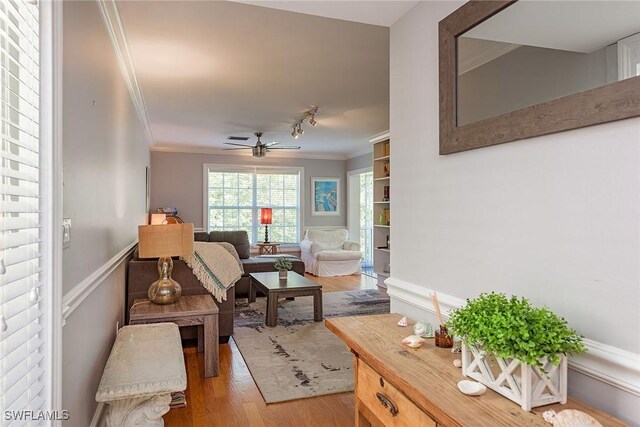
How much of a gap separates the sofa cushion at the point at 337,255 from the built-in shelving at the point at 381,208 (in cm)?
134

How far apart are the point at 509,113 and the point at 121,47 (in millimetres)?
2838

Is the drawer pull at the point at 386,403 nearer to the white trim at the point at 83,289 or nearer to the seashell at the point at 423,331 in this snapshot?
the seashell at the point at 423,331

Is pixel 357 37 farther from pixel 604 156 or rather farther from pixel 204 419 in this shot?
pixel 204 419

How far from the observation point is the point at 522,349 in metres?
0.93

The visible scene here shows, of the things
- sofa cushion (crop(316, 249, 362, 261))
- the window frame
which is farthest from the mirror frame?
the window frame

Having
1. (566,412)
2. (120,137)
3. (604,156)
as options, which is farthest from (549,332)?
(120,137)

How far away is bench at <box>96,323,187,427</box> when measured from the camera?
1.78 m

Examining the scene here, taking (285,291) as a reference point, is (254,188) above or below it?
above

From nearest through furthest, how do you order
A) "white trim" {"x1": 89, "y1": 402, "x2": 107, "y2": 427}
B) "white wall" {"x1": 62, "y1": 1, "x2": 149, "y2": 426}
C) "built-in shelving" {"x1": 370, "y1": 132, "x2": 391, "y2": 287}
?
"white wall" {"x1": 62, "y1": 1, "x2": 149, "y2": 426}, "white trim" {"x1": 89, "y1": 402, "x2": 107, "y2": 427}, "built-in shelving" {"x1": 370, "y1": 132, "x2": 391, "y2": 287}

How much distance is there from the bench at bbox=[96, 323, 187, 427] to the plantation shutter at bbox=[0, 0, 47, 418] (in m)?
0.64

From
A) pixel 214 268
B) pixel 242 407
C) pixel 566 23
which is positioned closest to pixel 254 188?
pixel 214 268

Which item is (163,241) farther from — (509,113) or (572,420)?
(572,420)

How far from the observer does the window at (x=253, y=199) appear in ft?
27.5

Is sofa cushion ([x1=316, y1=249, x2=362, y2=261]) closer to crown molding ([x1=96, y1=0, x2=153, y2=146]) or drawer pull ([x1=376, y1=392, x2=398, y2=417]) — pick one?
crown molding ([x1=96, y1=0, x2=153, y2=146])
